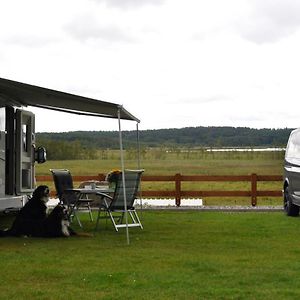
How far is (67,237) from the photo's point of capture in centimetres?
1111

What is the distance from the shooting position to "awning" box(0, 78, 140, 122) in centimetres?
1011

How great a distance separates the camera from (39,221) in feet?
37.1

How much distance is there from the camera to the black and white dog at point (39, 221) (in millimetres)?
11094

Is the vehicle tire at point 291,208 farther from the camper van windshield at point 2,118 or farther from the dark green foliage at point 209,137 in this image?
the dark green foliage at point 209,137

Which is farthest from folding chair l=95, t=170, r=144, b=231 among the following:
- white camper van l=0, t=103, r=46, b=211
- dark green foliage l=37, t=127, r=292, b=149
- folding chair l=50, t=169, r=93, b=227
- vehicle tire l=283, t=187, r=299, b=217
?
dark green foliage l=37, t=127, r=292, b=149

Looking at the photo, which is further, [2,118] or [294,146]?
[294,146]

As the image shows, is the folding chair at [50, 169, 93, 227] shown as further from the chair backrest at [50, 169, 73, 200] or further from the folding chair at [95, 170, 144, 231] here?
the folding chair at [95, 170, 144, 231]

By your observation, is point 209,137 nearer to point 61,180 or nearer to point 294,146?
point 294,146

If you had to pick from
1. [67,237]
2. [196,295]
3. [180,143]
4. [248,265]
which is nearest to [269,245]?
A: [248,265]

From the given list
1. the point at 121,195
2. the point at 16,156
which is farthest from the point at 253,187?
the point at 16,156

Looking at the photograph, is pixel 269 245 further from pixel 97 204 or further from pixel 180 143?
pixel 180 143

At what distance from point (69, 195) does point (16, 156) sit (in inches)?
45.8

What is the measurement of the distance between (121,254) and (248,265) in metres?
1.70


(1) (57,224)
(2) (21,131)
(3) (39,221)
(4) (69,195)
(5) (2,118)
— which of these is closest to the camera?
(1) (57,224)
